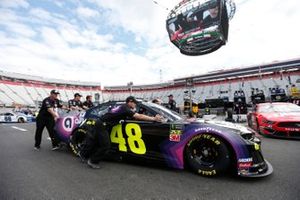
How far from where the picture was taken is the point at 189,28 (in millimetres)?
24750

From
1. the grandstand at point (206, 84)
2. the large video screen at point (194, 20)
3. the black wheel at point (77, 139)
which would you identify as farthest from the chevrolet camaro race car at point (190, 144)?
the grandstand at point (206, 84)

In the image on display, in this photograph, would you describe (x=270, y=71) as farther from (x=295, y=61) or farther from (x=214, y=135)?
(x=214, y=135)

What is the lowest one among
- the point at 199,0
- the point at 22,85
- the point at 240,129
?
the point at 240,129

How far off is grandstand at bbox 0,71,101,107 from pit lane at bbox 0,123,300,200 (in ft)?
112

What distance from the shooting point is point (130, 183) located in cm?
281

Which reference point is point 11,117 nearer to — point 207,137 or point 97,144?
point 97,144

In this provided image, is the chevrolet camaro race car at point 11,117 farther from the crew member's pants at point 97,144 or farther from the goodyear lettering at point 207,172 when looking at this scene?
the goodyear lettering at point 207,172

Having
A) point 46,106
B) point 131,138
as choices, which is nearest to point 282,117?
point 131,138

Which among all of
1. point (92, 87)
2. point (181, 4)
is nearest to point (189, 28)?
point (181, 4)

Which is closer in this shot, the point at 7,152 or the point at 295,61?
the point at 7,152

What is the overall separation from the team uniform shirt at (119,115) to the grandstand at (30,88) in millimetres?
34356

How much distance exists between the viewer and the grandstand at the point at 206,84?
129ft

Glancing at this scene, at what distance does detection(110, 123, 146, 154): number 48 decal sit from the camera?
357 cm

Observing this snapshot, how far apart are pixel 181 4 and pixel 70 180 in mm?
25779
